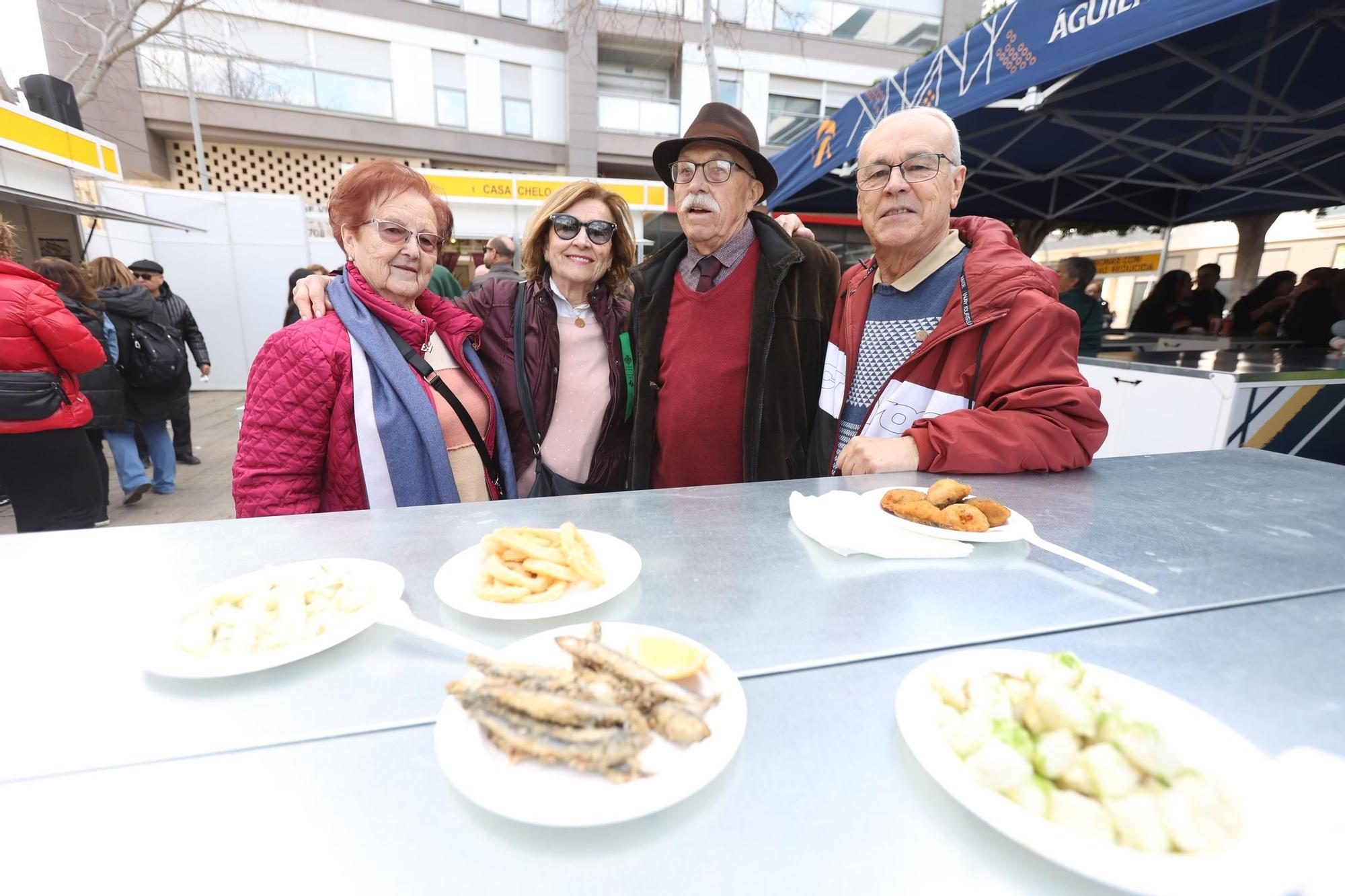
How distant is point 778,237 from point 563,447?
1.37 m

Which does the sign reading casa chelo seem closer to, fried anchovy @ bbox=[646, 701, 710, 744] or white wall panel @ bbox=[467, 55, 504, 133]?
fried anchovy @ bbox=[646, 701, 710, 744]

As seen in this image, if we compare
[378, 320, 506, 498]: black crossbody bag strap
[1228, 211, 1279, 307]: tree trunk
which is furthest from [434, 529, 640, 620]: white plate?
[1228, 211, 1279, 307]: tree trunk

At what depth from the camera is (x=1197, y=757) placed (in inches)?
28.5

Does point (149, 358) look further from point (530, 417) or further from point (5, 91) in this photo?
point (5, 91)

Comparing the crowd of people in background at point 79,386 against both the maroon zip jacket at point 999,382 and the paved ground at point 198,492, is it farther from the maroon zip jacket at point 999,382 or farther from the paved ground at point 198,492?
the maroon zip jacket at point 999,382

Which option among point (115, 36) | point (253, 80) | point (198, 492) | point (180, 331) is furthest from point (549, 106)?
point (198, 492)

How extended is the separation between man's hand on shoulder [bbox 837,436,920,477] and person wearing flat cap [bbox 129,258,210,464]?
705cm

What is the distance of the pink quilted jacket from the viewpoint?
1.96 metres

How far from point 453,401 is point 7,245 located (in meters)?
3.97

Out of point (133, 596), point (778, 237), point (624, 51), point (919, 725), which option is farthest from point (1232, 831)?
point (624, 51)

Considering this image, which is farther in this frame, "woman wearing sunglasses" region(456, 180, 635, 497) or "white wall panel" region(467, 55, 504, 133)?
"white wall panel" region(467, 55, 504, 133)

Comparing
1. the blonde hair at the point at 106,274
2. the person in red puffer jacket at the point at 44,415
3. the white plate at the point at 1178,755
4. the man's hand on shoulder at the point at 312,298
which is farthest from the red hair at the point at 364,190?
the blonde hair at the point at 106,274

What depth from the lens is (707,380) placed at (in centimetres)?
273

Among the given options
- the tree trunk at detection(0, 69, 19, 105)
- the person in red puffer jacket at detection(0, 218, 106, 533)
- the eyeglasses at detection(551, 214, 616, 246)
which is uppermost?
the tree trunk at detection(0, 69, 19, 105)
